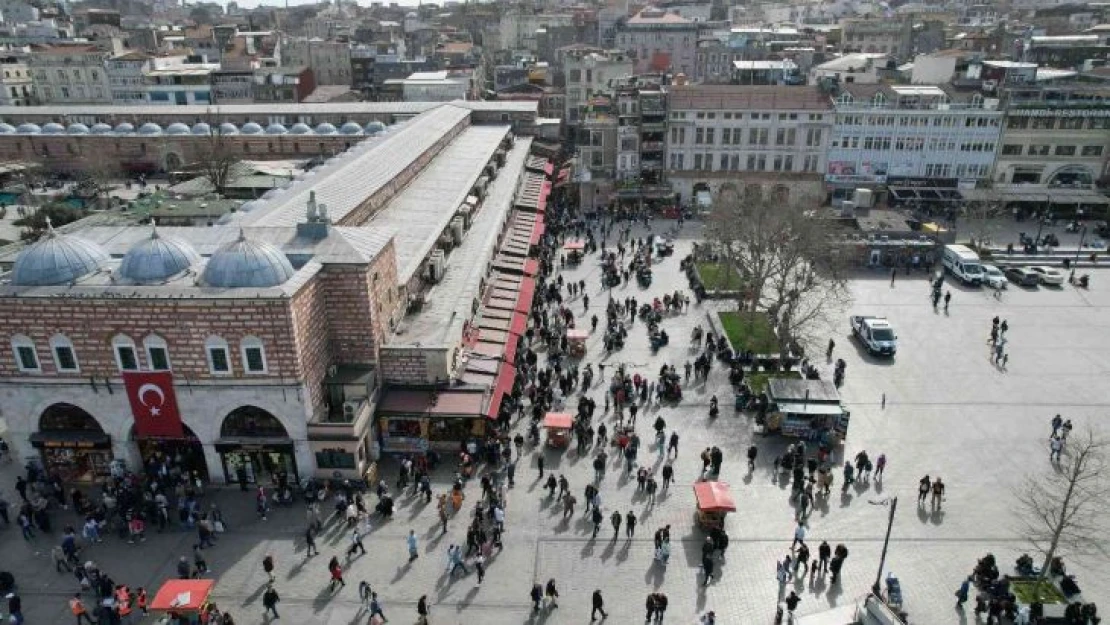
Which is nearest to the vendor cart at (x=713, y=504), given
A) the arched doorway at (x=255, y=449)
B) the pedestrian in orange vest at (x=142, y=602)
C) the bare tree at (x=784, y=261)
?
→ the bare tree at (x=784, y=261)

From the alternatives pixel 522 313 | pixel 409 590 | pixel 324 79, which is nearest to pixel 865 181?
pixel 522 313

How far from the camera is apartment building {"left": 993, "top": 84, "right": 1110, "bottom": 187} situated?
197 ft

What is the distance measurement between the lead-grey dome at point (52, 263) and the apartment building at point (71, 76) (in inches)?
3026

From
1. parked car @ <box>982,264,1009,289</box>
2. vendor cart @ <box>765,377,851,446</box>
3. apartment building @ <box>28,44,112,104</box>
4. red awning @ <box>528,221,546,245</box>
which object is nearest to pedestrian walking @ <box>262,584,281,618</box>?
vendor cart @ <box>765,377,851,446</box>

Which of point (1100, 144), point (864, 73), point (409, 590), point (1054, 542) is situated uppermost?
point (864, 73)

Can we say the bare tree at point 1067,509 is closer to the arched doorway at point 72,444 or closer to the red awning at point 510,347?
the red awning at point 510,347

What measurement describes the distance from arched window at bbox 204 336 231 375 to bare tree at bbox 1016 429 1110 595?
25198 millimetres

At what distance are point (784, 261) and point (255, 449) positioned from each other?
25.0 meters

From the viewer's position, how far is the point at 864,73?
236 ft

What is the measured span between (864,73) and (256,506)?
65844 mm

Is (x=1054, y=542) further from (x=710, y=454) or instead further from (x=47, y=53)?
(x=47, y=53)

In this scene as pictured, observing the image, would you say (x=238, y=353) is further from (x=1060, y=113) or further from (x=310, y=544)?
(x=1060, y=113)

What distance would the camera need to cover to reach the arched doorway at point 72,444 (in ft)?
88.9

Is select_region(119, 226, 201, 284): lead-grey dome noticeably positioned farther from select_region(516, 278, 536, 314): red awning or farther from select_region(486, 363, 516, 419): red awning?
select_region(516, 278, 536, 314): red awning
